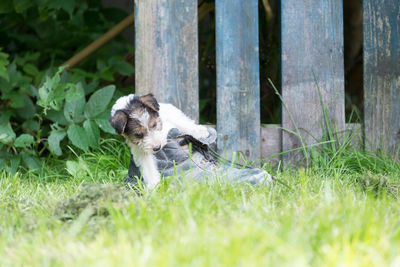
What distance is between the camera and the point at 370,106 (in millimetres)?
3625

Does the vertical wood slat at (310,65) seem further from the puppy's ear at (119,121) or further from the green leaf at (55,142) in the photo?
the green leaf at (55,142)

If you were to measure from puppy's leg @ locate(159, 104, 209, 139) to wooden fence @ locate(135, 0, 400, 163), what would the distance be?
0.34 metres

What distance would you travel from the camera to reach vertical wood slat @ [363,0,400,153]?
360 cm

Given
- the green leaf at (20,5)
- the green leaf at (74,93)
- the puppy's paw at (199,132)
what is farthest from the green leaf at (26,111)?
the puppy's paw at (199,132)

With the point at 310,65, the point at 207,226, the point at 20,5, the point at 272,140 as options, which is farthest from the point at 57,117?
the point at 207,226

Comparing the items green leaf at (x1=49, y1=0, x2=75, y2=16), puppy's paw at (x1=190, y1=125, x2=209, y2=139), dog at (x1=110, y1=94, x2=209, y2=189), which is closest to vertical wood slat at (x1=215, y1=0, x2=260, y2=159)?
puppy's paw at (x1=190, y1=125, x2=209, y2=139)

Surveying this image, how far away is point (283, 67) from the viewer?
3.61m

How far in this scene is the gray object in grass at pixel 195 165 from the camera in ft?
9.18

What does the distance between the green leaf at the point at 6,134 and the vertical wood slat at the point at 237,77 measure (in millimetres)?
1582

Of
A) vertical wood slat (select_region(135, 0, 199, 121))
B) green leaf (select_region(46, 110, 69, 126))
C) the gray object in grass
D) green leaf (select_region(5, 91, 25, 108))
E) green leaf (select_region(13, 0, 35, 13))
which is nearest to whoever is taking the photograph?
the gray object in grass

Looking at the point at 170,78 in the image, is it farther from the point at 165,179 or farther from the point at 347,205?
the point at 347,205

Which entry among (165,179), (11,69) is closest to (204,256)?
(165,179)

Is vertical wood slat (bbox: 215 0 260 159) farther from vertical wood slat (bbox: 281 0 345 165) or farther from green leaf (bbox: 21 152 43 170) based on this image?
green leaf (bbox: 21 152 43 170)

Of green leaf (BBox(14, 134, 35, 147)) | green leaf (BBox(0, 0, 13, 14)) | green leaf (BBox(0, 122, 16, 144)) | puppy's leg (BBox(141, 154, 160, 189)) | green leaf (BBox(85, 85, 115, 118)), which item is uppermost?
green leaf (BBox(0, 0, 13, 14))
